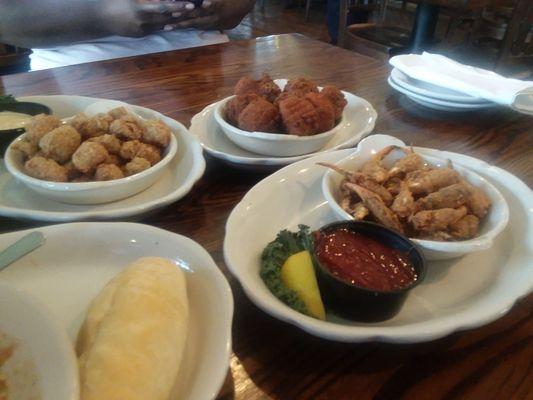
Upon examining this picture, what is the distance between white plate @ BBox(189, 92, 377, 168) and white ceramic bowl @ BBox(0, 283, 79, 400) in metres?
0.81

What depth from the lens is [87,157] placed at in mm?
1179

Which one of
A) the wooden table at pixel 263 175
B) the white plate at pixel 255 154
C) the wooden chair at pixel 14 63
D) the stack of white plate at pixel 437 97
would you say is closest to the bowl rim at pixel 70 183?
the wooden table at pixel 263 175

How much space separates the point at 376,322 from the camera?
870mm

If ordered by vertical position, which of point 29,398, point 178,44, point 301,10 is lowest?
point 301,10

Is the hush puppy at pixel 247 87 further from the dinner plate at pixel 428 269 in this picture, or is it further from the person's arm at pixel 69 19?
the person's arm at pixel 69 19

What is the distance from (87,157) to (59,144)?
0.10 metres

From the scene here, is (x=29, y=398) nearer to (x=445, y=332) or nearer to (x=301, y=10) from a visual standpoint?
(x=445, y=332)

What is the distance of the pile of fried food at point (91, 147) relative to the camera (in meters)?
1.18

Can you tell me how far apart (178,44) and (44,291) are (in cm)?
233

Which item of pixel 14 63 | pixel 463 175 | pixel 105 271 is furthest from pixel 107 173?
pixel 14 63

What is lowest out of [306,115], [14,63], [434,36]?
[434,36]

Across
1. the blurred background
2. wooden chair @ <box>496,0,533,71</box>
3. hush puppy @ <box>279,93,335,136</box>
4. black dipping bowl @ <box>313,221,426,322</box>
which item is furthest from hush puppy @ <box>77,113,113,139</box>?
wooden chair @ <box>496,0,533,71</box>

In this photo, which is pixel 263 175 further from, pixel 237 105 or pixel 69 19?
pixel 69 19

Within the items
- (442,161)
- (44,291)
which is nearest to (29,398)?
(44,291)
